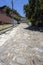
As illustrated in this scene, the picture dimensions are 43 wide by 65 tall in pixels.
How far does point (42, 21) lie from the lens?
A: 39312 millimetres

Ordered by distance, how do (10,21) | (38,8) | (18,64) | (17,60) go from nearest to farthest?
1. (18,64)
2. (17,60)
3. (38,8)
4. (10,21)

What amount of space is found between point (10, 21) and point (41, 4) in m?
37.5

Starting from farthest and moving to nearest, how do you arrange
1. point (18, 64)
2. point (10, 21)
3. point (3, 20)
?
1. point (10, 21)
2. point (3, 20)
3. point (18, 64)

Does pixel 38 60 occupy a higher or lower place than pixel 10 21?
higher

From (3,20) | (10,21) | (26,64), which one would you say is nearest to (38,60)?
(26,64)

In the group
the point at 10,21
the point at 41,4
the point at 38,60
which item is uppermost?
the point at 41,4

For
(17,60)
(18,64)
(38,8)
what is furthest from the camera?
(38,8)

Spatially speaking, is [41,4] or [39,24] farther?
[39,24]

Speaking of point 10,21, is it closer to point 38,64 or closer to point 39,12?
point 39,12

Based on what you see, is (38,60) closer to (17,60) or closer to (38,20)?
(17,60)

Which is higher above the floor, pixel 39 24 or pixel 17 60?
pixel 17 60

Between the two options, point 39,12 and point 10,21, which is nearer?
point 39,12

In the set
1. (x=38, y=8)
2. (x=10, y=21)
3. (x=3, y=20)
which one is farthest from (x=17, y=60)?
(x=10, y=21)

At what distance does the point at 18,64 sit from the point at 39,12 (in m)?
30.0
